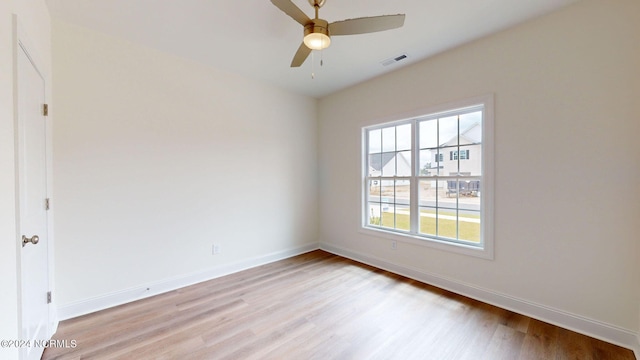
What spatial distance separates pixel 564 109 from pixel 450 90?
1.04 metres

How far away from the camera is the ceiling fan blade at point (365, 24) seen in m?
1.78

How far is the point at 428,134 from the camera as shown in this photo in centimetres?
324

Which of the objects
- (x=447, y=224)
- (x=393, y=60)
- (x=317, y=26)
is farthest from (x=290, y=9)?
(x=447, y=224)

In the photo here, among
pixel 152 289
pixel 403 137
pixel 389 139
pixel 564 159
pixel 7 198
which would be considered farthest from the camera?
pixel 389 139

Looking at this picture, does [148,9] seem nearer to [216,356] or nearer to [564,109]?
[216,356]

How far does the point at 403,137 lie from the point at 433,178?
72 centimetres

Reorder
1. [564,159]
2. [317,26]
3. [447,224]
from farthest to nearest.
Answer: [447,224] < [564,159] < [317,26]

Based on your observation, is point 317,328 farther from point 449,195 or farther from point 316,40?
point 316,40

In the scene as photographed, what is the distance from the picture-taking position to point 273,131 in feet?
13.1

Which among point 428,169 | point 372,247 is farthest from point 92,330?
point 428,169

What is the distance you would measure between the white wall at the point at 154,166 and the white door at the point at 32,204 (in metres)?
0.40

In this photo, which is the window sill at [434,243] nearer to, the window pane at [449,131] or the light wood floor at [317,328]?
the light wood floor at [317,328]

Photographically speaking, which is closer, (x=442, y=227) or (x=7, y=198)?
(x=7, y=198)

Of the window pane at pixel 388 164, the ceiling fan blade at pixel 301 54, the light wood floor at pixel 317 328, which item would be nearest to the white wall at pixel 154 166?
the light wood floor at pixel 317 328
